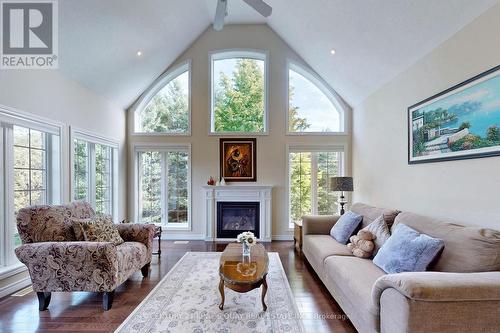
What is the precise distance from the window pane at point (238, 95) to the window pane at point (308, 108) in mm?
663

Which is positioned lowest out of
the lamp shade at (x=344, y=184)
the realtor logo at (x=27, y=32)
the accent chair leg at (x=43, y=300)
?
the accent chair leg at (x=43, y=300)

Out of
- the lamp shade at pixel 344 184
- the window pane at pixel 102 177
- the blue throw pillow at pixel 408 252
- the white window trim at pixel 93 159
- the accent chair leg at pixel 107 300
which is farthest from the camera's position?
the window pane at pixel 102 177

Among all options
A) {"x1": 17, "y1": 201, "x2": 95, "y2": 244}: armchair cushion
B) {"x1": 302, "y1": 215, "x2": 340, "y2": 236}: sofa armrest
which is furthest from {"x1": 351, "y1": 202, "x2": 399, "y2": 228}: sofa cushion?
{"x1": 17, "y1": 201, "x2": 95, "y2": 244}: armchair cushion

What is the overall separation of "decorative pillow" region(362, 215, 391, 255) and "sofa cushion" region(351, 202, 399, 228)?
0.08m

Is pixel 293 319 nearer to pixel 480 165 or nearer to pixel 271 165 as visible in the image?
pixel 480 165

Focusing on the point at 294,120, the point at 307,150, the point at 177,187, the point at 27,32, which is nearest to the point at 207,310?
the point at 177,187

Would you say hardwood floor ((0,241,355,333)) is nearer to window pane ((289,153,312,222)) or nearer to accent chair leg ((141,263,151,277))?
accent chair leg ((141,263,151,277))

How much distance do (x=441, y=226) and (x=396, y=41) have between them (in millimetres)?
2297

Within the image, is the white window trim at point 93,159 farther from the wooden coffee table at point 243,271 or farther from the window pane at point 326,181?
the window pane at point 326,181

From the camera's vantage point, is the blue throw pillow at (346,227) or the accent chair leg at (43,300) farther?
the blue throw pillow at (346,227)

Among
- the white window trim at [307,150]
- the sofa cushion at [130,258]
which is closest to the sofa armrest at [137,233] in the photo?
the sofa cushion at [130,258]

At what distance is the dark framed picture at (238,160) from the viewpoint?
5.82 metres

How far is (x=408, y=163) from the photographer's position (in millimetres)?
3539

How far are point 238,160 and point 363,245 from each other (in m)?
3.35
